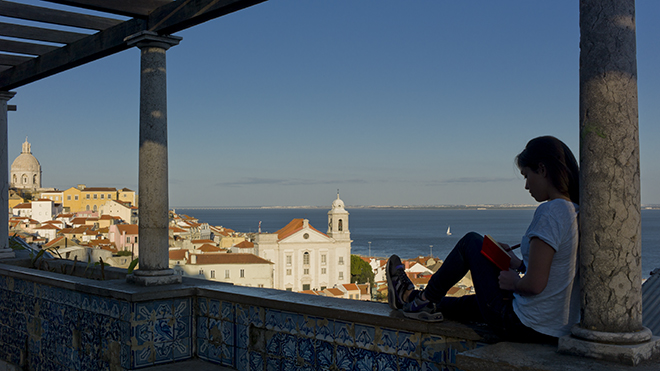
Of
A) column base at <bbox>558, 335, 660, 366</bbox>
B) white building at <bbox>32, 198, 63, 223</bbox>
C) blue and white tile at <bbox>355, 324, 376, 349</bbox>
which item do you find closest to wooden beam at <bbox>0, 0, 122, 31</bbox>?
blue and white tile at <bbox>355, 324, 376, 349</bbox>

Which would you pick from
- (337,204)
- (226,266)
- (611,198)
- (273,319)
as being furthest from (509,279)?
(337,204)

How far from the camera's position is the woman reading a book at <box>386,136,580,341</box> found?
2.18m

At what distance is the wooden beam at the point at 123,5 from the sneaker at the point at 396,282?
302 cm

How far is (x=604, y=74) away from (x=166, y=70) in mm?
3546

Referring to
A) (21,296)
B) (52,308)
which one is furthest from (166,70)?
(21,296)

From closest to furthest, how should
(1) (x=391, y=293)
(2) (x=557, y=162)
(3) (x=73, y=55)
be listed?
(2) (x=557, y=162) → (1) (x=391, y=293) → (3) (x=73, y=55)

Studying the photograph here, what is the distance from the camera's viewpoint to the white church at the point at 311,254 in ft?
219

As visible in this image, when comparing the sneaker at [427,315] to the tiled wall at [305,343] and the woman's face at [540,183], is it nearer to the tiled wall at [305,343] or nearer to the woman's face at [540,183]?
the tiled wall at [305,343]

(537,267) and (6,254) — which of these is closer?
(537,267)

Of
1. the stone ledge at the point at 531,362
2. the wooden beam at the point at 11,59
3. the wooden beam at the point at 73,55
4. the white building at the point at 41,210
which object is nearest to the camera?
the stone ledge at the point at 531,362

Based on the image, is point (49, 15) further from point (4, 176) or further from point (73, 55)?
point (4, 176)

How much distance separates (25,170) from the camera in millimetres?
99938

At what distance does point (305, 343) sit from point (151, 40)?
2728 millimetres

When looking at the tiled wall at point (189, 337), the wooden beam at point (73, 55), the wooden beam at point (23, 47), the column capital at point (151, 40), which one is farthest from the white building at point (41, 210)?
the column capital at point (151, 40)
